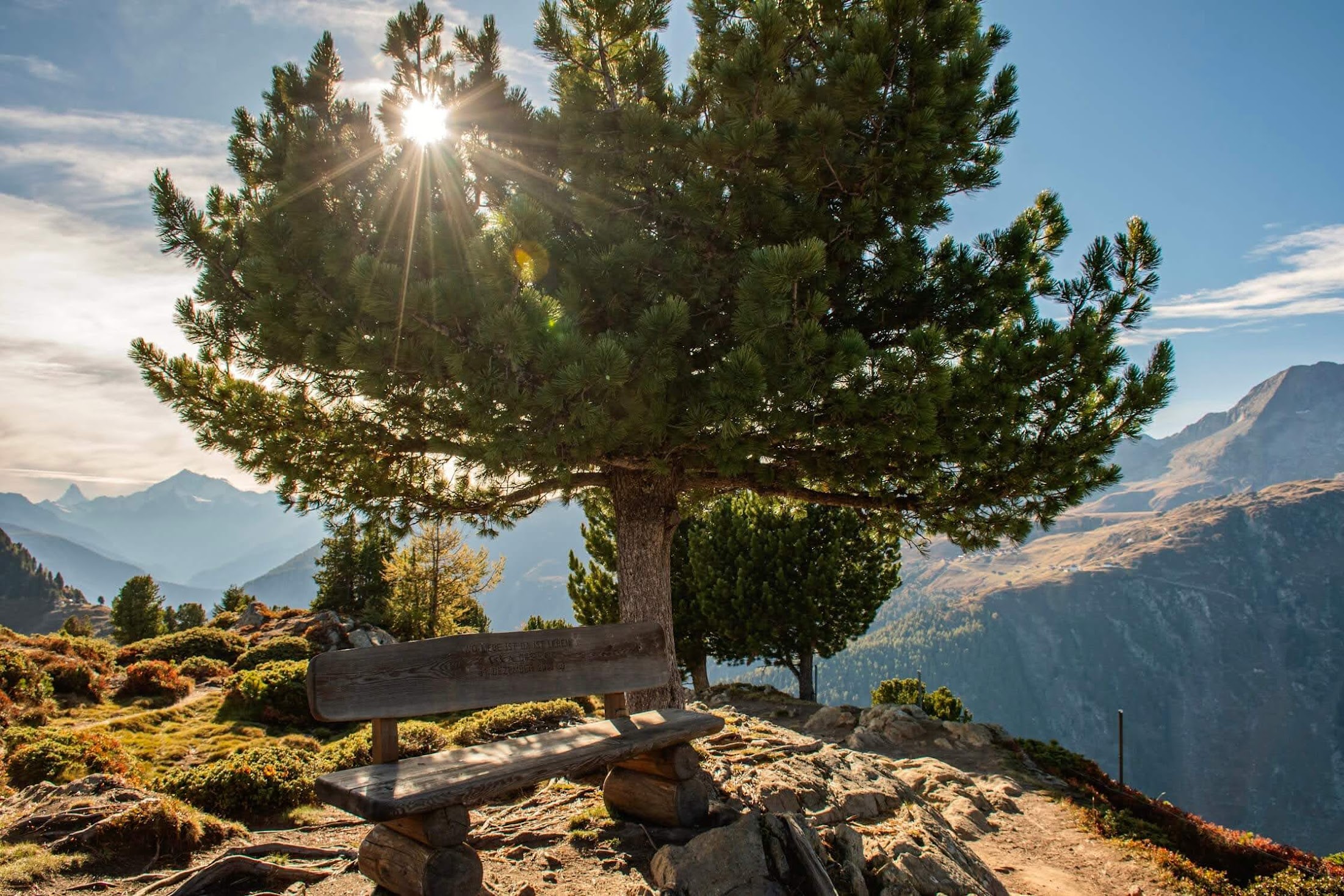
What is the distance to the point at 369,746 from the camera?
35.5ft

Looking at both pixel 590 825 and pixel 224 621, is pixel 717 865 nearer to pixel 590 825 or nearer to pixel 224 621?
pixel 590 825

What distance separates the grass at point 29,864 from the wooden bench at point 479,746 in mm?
2662

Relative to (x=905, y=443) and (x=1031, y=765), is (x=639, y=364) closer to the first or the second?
(x=905, y=443)

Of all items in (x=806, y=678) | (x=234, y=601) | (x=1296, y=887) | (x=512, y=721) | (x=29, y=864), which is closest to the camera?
(x=29, y=864)

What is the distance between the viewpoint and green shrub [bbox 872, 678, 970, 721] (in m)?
20.5

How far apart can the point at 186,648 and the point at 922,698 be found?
23.0m

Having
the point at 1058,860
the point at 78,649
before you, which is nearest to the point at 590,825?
the point at 1058,860

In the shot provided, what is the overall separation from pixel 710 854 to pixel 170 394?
654 cm

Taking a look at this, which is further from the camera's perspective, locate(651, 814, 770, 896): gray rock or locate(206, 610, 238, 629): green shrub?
locate(206, 610, 238, 629): green shrub

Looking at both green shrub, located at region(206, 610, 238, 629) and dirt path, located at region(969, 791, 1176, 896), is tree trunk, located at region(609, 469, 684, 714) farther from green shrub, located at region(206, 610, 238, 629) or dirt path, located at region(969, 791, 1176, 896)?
green shrub, located at region(206, 610, 238, 629)

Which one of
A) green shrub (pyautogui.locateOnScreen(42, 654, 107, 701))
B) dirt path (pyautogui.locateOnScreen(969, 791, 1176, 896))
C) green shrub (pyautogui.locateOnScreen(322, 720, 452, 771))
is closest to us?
dirt path (pyautogui.locateOnScreen(969, 791, 1176, 896))

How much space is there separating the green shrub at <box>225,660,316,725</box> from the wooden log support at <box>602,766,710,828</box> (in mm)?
12962

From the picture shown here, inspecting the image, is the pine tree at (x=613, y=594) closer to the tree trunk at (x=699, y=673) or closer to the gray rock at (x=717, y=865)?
the tree trunk at (x=699, y=673)

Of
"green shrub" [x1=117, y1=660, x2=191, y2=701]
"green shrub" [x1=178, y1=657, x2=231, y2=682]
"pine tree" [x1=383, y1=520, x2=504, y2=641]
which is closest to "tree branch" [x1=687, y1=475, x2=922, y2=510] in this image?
"green shrub" [x1=117, y1=660, x2=191, y2=701]
